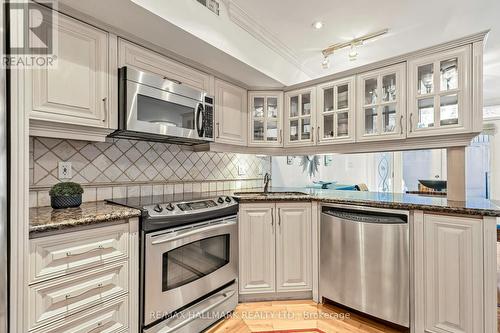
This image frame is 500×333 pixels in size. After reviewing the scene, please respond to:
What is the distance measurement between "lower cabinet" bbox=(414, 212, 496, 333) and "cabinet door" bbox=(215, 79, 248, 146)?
1.72 metres

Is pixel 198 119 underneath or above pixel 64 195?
above

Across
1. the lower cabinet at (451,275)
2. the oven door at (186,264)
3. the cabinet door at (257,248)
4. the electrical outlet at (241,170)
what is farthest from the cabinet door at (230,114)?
the lower cabinet at (451,275)

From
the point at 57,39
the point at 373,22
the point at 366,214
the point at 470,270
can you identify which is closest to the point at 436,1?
the point at 373,22

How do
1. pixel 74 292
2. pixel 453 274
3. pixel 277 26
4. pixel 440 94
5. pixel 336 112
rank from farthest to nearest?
pixel 336 112
pixel 277 26
pixel 440 94
pixel 453 274
pixel 74 292

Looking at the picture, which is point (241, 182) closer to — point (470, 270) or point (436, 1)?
point (470, 270)

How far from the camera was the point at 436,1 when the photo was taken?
1.94 m

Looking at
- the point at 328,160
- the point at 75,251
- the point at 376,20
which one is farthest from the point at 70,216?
the point at 328,160

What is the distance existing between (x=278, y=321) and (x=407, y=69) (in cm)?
234

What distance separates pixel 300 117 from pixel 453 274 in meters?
1.84

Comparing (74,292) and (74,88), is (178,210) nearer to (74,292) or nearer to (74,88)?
(74,292)

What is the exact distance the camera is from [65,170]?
1.70 meters

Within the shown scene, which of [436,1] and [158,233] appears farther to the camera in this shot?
[436,1]

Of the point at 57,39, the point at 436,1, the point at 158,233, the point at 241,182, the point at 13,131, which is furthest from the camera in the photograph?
the point at 241,182

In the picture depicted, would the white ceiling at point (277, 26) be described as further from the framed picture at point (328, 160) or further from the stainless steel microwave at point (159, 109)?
the framed picture at point (328, 160)
